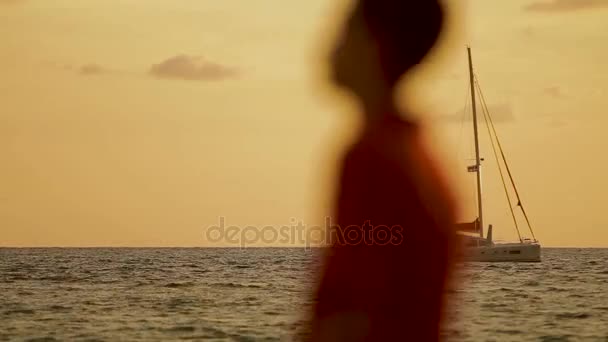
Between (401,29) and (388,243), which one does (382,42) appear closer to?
(401,29)

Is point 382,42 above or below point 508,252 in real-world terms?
below

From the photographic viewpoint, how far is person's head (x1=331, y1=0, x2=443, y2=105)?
1785 millimetres

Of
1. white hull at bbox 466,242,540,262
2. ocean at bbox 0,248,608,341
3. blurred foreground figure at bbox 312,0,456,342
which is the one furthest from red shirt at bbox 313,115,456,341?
white hull at bbox 466,242,540,262

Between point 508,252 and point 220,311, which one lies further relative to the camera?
point 508,252

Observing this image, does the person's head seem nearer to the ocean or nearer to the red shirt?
the red shirt

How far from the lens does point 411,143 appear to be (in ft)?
6.02

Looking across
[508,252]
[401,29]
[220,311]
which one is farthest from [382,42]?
[508,252]

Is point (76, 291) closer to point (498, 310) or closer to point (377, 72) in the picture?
point (498, 310)

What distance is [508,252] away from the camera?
194 feet

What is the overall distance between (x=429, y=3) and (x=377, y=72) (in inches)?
5.6

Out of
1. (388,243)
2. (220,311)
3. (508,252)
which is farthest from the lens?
(508,252)


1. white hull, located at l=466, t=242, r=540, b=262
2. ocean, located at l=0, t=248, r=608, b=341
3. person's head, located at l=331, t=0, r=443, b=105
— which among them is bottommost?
ocean, located at l=0, t=248, r=608, b=341

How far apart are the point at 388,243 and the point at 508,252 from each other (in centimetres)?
5850

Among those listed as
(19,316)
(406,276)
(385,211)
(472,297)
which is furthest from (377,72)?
(472,297)
